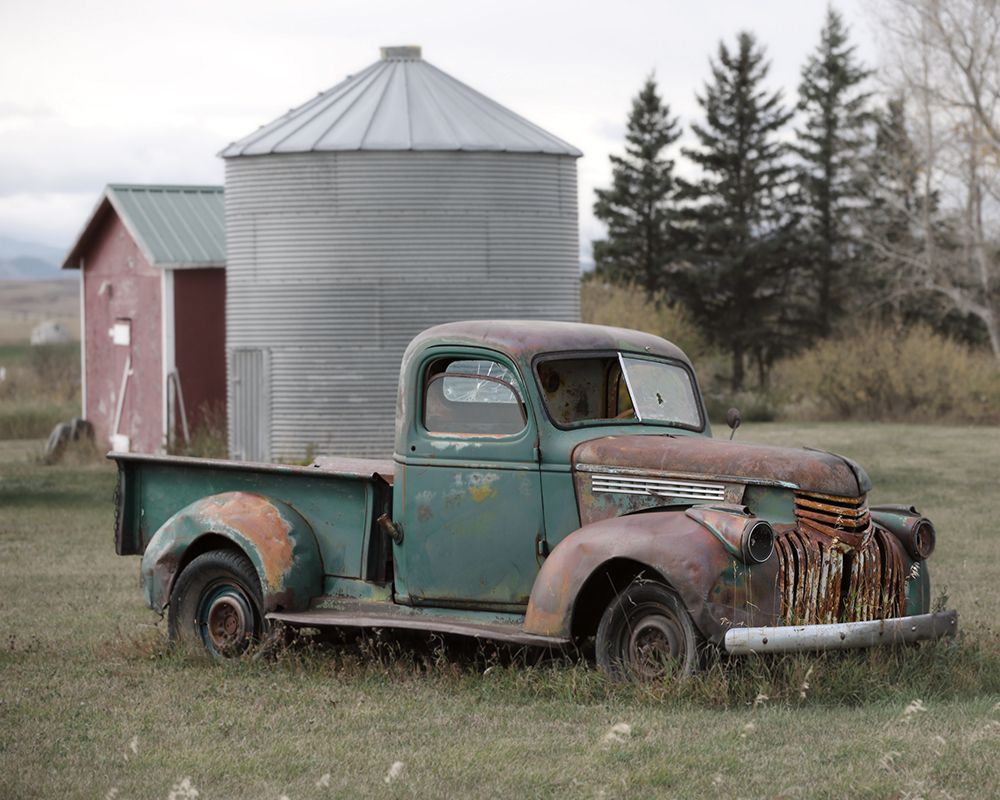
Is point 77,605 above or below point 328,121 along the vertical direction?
below

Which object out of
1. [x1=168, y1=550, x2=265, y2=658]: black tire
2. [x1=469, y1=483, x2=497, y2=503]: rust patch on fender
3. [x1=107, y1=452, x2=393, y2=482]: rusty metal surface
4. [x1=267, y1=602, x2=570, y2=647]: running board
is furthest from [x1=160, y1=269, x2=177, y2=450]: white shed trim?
[x1=469, y1=483, x2=497, y2=503]: rust patch on fender

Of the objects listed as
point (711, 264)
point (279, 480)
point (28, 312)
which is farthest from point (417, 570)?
point (28, 312)

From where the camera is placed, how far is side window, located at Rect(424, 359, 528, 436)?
28.2 feet

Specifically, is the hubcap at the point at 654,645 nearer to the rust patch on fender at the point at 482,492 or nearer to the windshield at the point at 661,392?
the rust patch on fender at the point at 482,492

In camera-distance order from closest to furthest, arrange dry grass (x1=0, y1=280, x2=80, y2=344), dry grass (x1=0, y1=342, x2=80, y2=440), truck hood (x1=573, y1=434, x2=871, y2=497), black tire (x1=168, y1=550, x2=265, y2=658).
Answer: truck hood (x1=573, y1=434, x2=871, y2=497) → black tire (x1=168, y1=550, x2=265, y2=658) → dry grass (x1=0, y1=342, x2=80, y2=440) → dry grass (x1=0, y1=280, x2=80, y2=344)

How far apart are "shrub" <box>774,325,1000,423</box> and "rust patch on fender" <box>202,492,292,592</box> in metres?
26.4

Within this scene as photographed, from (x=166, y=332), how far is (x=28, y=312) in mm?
154117

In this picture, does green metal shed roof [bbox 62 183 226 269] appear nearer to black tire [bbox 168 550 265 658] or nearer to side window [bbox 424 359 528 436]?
black tire [bbox 168 550 265 658]

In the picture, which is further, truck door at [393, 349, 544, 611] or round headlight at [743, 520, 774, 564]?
truck door at [393, 349, 544, 611]

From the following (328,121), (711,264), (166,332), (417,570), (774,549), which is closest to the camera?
(774,549)

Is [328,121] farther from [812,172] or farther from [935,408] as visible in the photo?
[812,172]

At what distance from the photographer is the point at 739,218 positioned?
5419 cm

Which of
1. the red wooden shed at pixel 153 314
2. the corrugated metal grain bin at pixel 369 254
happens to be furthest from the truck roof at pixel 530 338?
the red wooden shed at pixel 153 314

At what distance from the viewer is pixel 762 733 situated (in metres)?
6.84
